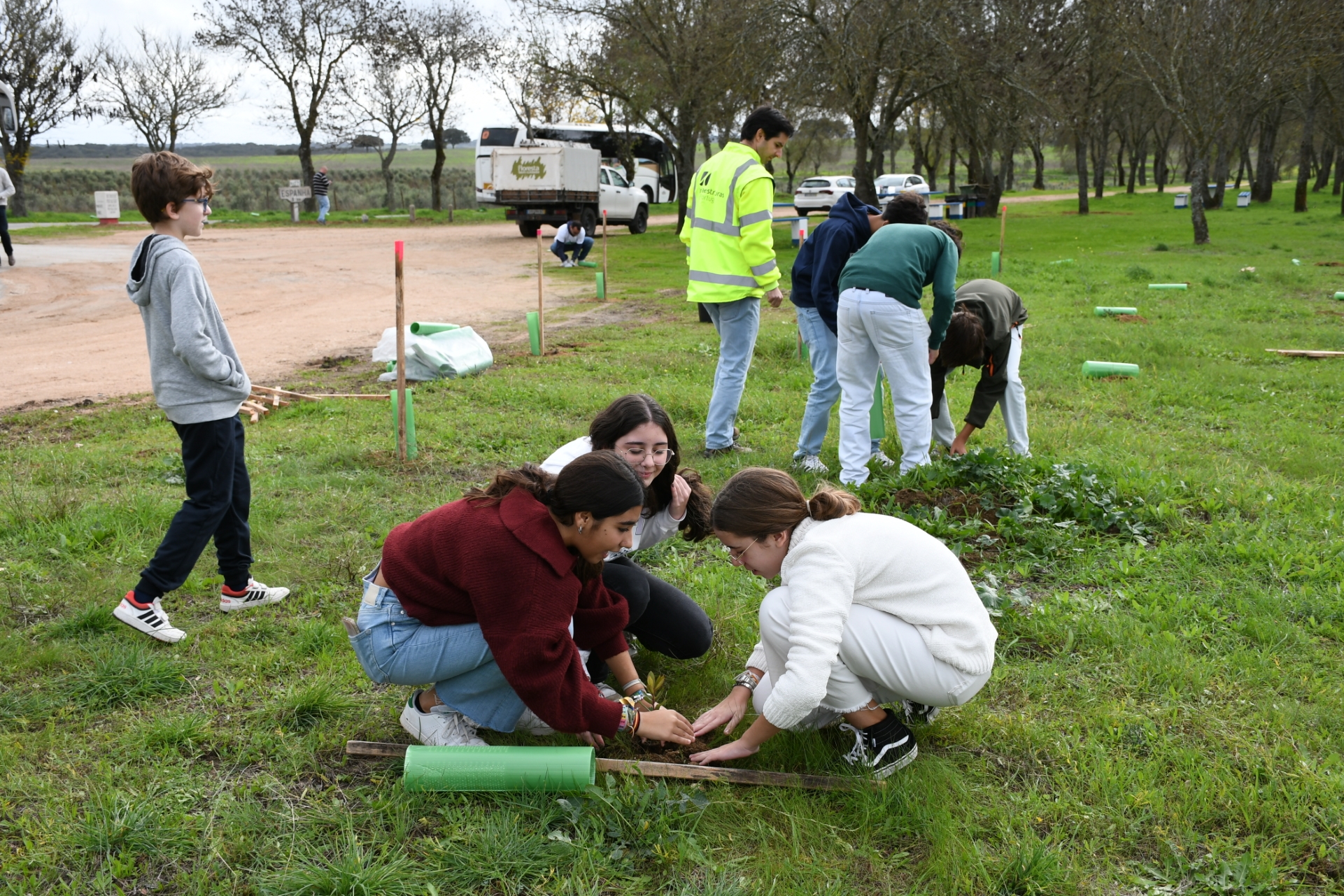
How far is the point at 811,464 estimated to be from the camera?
5.88m

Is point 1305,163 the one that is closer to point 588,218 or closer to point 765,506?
point 588,218

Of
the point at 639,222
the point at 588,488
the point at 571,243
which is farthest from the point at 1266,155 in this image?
the point at 588,488

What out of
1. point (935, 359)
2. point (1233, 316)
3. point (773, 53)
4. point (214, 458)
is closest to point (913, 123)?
point (773, 53)

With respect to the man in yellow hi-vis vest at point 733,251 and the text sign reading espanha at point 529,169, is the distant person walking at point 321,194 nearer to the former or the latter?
the text sign reading espanha at point 529,169

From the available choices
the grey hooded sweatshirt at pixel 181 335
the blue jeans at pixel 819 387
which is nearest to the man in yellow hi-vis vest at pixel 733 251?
the blue jeans at pixel 819 387

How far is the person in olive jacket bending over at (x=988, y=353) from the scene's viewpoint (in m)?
5.55

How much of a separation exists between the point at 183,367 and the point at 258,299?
11.5 meters

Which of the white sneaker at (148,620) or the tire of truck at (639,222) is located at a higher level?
the tire of truck at (639,222)

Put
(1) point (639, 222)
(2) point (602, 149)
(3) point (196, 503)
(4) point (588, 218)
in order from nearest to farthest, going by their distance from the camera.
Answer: (3) point (196, 503), (4) point (588, 218), (1) point (639, 222), (2) point (602, 149)

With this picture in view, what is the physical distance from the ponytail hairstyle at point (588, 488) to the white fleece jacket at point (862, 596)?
0.49 meters

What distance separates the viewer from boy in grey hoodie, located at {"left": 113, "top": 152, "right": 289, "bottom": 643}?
3551 mm

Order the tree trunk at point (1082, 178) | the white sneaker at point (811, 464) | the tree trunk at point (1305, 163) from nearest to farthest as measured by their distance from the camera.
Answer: the white sneaker at point (811, 464)
the tree trunk at point (1305, 163)
the tree trunk at point (1082, 178)

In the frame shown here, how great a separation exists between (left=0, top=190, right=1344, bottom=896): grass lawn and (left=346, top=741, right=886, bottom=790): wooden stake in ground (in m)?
0.03

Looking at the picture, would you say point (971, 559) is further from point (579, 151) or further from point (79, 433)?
point (579, 151)
